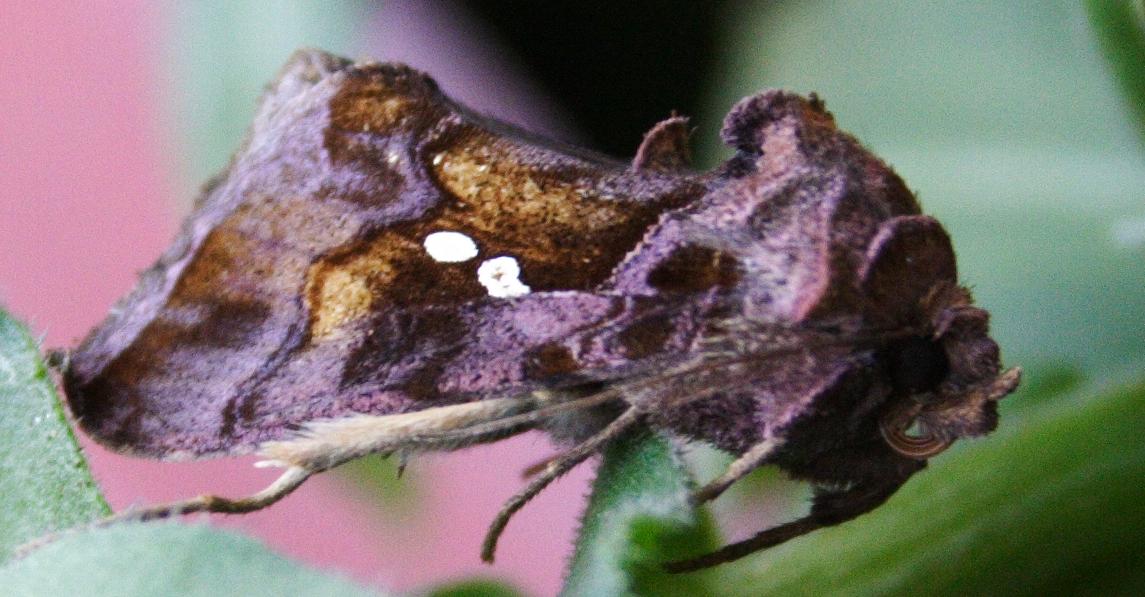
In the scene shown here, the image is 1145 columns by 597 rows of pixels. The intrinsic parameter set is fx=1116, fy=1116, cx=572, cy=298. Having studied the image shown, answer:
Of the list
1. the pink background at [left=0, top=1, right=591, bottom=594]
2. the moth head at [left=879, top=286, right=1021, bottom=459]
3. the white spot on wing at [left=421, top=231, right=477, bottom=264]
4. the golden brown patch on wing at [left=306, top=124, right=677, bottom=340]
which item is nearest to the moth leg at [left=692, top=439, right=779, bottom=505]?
the moth head at [left=879, top=286, right=1021, bottom=459]

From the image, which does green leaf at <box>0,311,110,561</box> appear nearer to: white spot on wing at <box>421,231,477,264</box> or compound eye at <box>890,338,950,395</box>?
white spot on wing at <box>421,231,477,264</box>

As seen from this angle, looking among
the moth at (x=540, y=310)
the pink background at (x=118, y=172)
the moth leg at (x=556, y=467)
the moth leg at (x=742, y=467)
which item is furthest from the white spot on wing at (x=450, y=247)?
the pink background at (x=118, y=172)

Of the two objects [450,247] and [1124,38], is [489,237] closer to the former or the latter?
[450,247]

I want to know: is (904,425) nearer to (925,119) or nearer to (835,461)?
(835,461)

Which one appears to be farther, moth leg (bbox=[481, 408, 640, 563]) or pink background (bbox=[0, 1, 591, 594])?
pink background (bbox=[0, 1, 591, 594])

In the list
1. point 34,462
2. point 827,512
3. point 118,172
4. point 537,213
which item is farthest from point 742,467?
point 118,172

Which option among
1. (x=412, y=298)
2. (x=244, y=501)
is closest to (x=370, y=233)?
(x=412, y=298)

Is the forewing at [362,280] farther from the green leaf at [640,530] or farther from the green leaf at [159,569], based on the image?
the green leaf at [159,569]
